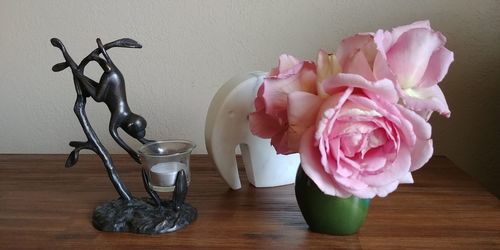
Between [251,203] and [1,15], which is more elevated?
[1,15]

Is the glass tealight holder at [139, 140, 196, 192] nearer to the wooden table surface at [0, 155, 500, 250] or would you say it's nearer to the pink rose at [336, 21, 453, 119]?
the wooden table surface at [0, 155, 500, 250]

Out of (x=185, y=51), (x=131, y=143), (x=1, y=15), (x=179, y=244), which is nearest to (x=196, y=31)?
(x=185, y=51)

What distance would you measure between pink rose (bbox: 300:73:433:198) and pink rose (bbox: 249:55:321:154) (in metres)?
0.02

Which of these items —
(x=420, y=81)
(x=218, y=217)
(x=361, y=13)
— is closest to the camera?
(x=420, y=81)

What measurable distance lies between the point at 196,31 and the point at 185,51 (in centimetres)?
5

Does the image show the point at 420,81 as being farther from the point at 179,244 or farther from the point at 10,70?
the point at 10,70

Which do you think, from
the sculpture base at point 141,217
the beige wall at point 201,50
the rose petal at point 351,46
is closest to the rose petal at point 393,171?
the rose petal at point 351,46

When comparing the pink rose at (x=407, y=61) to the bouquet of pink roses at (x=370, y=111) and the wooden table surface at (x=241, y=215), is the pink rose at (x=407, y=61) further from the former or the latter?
the wooden table surface at (x=241, y=215)

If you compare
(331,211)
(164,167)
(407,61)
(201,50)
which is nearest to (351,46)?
(407,61)

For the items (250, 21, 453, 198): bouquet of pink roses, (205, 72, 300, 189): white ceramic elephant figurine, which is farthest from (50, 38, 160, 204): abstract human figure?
(250, 21, 453, 198): bouquet of pink roses

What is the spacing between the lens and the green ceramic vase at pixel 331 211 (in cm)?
58

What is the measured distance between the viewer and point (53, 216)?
65 cm

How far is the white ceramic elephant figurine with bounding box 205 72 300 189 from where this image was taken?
0.71 metres

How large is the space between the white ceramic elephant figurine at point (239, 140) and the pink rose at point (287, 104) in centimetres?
13
